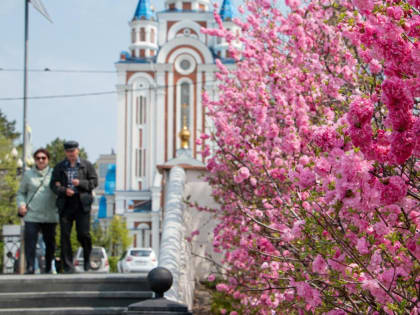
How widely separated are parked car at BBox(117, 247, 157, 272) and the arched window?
107 feet

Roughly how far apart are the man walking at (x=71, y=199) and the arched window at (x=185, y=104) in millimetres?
50643

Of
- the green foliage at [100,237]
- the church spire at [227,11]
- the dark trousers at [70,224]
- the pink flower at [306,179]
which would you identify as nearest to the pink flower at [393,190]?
the pink flower at [306,179]

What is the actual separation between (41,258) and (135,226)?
3971 centimetres

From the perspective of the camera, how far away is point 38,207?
349 inches

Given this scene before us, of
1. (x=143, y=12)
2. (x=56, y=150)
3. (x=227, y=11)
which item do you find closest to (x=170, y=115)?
(x=227, y=11)

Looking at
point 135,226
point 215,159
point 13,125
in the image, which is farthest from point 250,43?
point 13,125

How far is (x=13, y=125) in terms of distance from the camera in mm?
76812

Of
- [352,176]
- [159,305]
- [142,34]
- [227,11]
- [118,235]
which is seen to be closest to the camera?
[352,176]

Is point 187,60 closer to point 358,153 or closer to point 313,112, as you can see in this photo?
point 313,112

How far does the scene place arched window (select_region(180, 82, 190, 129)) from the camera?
196ft

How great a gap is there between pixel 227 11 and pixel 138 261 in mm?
37363

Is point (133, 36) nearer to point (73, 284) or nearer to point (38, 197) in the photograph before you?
point (38, 197)

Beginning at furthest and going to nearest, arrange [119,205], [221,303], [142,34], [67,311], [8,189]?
[142,34]
[119,205]
[8,189]
[221,303]
[67,311]

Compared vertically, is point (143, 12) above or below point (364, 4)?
above
